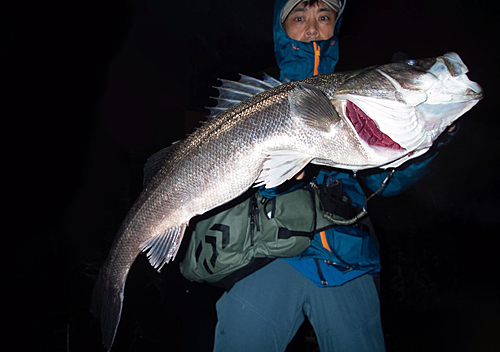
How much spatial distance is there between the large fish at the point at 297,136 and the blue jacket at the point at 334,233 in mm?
361

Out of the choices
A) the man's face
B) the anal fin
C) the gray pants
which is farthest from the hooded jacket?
the gray pants

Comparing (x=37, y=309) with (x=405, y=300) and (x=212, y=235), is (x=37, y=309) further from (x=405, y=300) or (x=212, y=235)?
(x=405, y=300)

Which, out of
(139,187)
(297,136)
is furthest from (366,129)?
(139,187)

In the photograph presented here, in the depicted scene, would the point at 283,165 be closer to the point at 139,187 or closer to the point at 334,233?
the point at 334,233

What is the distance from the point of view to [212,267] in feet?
4.82

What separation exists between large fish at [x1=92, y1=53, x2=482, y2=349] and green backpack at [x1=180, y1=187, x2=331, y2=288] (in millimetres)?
303

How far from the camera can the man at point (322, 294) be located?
149 centimetres

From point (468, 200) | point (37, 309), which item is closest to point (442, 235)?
point (468, 200)

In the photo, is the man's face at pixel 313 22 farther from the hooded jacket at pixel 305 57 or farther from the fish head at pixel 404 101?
the fish head at pixel 404 101

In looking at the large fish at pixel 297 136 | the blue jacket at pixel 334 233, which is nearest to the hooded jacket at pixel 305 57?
the blue jacket at pixel 334 233

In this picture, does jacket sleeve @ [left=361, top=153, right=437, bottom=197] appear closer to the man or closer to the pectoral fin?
the man

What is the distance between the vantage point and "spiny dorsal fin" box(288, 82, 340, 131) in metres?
1.06

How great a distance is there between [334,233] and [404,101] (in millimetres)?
863

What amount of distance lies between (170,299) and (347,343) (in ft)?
12.5
